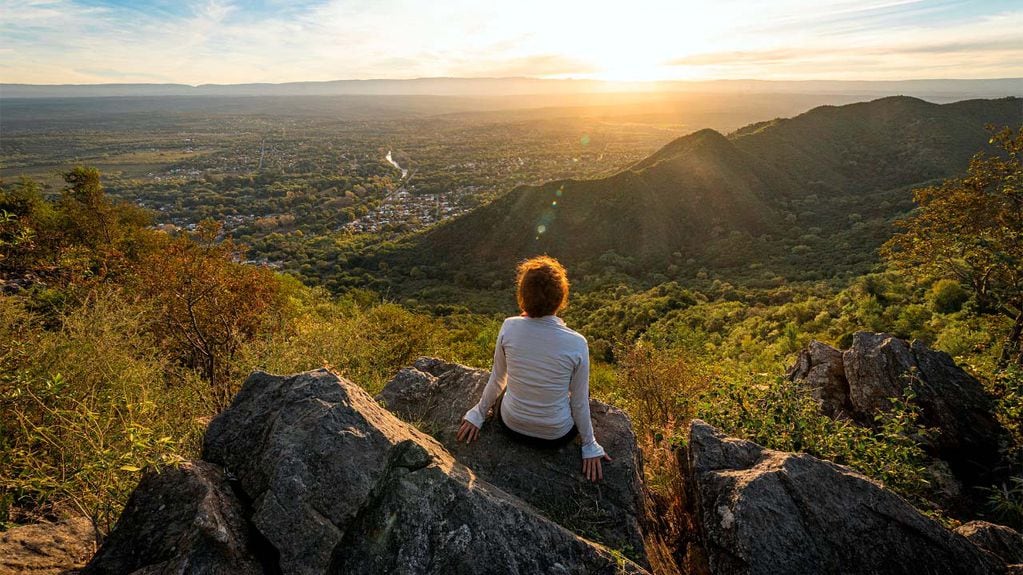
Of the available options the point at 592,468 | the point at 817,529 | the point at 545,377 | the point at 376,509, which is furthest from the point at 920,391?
the point at 376,509

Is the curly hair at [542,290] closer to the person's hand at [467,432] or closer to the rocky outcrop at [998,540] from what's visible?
the person's hand at [467,432]

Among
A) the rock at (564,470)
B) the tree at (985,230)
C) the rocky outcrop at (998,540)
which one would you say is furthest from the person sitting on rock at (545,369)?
the tree at (985,230)

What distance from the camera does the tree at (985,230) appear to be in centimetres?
728

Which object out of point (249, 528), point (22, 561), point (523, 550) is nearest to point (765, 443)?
point (523, 550)

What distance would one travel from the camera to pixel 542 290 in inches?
154

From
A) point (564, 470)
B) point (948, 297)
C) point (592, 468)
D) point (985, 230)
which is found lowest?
point (948, 297)

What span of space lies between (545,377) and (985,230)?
9.16 metres

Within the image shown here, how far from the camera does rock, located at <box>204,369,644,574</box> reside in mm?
2725

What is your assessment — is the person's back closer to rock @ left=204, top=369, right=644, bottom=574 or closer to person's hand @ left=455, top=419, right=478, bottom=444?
person's hand @ left=455, top=419, right=478, bottom=444

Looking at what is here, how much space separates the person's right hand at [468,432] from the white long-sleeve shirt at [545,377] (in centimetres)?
42

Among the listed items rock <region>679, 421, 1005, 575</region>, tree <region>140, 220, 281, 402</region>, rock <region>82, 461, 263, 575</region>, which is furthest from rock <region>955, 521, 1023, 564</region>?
tree <region>140, 220, 281, 402</region>

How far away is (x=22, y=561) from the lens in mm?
2877

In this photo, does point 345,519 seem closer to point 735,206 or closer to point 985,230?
point 985,230

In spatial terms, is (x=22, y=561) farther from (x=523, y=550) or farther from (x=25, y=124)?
(x=25, y=124)
